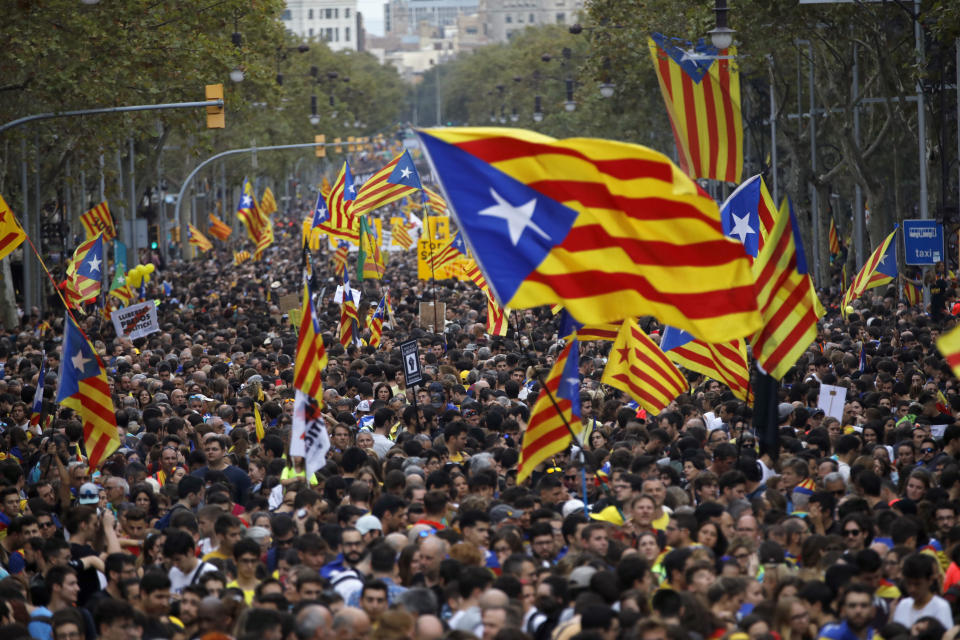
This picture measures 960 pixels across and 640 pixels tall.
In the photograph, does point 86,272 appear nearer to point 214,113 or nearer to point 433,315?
point 214,113

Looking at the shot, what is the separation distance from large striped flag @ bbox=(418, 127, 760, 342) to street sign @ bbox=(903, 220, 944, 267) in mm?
17080

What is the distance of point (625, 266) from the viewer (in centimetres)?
1009

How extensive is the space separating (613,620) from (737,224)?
1041cm

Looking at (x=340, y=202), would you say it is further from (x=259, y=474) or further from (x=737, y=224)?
(x=259, y=474)

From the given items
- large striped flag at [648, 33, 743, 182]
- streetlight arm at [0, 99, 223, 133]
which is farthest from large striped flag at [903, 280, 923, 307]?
streetlight arm at [0, 99, 223, 133]

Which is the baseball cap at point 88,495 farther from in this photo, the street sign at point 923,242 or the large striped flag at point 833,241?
the large striped flag at point 833,241

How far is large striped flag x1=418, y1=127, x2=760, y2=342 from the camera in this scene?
9.88m

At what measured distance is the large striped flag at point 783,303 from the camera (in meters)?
12.0

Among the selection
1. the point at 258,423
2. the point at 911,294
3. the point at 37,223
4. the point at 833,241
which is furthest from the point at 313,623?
the point at 833,241

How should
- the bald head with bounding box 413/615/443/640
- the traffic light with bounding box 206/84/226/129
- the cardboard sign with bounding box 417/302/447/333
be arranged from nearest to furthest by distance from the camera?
the bald head with bounding box 413/615/443/640 < the traffic light with bounding box 206/84/226/129 < the cardboard sign with bounding box 417/302/447/333

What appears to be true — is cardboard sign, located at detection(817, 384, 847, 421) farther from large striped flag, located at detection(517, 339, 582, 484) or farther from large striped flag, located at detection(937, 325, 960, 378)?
large striped flag, located at detection(937, 325, 960, 378)

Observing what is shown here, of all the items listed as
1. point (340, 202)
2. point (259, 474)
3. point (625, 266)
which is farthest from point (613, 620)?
point (340, 202)

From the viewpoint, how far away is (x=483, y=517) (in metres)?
9.83

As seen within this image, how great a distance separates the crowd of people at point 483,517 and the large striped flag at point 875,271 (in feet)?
12.8
